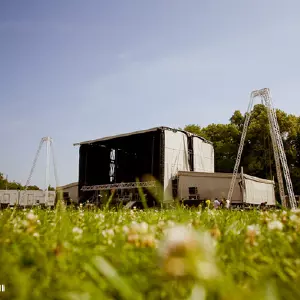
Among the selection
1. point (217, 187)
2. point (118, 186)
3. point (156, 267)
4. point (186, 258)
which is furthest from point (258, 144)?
point (186, 258)

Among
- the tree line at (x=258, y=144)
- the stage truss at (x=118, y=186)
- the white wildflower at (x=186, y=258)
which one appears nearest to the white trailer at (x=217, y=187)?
the stage truss at (x=118, y=186)

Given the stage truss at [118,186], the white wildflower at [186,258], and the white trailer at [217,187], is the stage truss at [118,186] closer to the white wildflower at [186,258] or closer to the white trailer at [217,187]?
the white trailer at [217,187]

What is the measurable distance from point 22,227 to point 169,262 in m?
1.84

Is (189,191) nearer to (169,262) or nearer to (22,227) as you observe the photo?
(22,227)

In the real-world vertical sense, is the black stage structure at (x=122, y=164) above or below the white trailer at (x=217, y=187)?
above

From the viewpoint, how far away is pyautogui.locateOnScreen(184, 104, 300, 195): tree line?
104 ft

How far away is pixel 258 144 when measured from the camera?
32.3 metres

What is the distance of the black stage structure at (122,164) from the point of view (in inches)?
993

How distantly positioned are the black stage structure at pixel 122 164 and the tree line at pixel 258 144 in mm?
8338

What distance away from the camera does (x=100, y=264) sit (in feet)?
2.62

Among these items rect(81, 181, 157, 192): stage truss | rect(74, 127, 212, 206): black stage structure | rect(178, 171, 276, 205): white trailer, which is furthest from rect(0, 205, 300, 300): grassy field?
rect(74, 127, 212, 206): black stage structure

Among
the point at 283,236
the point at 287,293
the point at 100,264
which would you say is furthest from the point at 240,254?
the point at 100,264

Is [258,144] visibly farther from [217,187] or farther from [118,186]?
[118,186]

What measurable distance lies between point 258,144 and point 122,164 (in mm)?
13142
